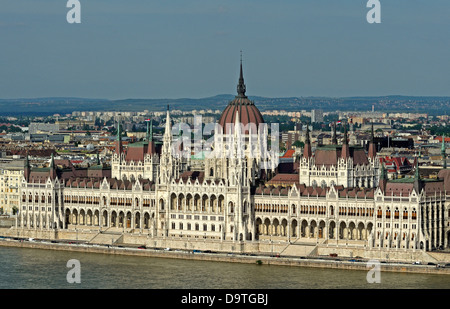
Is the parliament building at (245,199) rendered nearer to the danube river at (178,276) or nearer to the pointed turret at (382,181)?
the pointed turret at (382,181)

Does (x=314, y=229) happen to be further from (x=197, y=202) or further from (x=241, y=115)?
(x=241, y=115)

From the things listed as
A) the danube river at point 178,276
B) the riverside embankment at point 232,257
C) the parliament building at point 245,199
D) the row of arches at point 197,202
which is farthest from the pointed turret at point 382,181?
the row of arches at point 197,202

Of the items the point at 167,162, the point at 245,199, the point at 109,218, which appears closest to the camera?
the point at 245,199

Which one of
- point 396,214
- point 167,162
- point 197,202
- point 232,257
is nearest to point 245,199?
point 197,202

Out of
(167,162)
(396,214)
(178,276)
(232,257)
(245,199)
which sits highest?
(167,162)

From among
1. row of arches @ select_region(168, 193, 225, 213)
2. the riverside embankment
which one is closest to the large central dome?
row of arches @ select_region(168, 193, 225, 213)

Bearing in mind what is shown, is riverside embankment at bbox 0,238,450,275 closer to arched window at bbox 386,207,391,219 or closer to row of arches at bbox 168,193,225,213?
arched window at bbox 386,207,391,219
